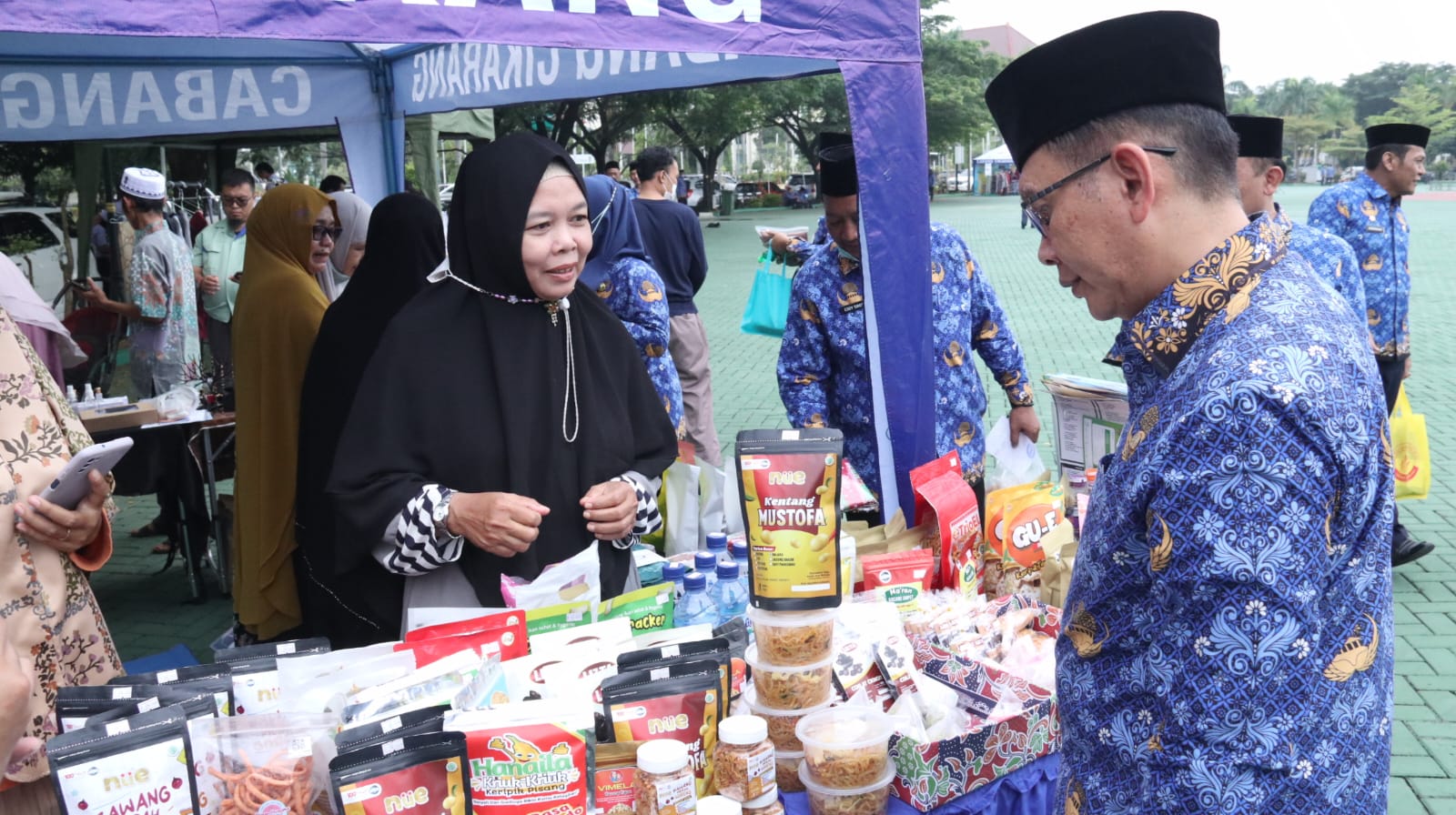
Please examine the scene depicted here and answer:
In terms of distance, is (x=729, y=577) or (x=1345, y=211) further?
(x=1345, y=211)

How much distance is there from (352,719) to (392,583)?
0.98 meters

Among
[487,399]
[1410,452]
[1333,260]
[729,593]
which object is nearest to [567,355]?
[487,399]

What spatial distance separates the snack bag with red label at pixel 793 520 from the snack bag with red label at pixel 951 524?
79cm

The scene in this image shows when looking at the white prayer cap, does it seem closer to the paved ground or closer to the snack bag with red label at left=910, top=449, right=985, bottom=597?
the paved ground

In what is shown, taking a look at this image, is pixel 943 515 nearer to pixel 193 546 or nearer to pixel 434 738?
pixel 434 738

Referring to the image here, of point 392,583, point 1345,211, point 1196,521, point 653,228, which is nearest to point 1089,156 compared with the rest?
point 1196,521

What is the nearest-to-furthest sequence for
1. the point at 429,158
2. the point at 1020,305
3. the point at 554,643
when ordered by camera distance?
the point at 554,643 → the point at 429,158 → the point at 1020,305

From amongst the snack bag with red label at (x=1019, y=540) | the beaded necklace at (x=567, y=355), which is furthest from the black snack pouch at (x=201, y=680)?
the snack bag with red label at (x=1019, y=540)

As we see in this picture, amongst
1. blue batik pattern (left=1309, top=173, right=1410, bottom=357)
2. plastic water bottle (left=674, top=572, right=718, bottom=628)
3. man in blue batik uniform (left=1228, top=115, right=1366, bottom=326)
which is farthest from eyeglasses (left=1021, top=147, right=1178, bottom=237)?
blue batik pattern (left=1309, top=173, right=1410, bottom=357)

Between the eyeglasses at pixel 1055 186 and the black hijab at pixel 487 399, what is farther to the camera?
the black hijab at pixel 487 399

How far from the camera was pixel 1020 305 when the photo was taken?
14.1 meters

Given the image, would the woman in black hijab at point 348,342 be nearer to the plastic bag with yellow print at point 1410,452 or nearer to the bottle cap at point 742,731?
the bottle cap at point 742,731

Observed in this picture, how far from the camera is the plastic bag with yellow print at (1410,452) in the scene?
17.4 ft

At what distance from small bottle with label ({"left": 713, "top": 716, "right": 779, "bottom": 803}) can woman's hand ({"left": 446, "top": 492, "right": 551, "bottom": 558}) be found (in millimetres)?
750
